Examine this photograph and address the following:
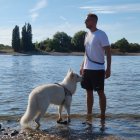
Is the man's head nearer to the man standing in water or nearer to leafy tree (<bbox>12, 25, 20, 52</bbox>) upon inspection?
the man standing in water

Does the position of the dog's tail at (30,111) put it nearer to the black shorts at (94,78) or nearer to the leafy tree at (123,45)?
the black shorts at (94,78)

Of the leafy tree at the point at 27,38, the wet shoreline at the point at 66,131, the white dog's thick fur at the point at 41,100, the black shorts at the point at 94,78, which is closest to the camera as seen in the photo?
the wet shoreline at the point at 66,131

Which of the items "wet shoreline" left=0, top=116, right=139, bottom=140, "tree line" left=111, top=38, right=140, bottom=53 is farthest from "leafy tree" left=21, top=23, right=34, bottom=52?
"wet shoreline" left=0, top=116, right=139, bottom=140

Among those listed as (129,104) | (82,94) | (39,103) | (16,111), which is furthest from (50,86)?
(82,94)

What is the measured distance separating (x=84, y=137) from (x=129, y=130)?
1320 millimetres

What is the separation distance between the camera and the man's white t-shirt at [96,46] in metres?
9.57

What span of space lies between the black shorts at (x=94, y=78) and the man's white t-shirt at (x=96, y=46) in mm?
104

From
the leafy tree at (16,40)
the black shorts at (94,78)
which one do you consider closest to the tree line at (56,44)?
the leafy tree at (16,40)

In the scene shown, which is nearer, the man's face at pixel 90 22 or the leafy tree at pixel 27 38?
the man's face at pixel 90 22

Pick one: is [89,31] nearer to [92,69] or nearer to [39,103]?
[92,69]

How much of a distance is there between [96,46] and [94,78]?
0.79 metres

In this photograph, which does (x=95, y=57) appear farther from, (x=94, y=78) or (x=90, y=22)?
(x=90, y=22)

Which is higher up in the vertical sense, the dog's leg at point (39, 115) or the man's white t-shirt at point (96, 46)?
the man's white t-shirt at point (96, 46)

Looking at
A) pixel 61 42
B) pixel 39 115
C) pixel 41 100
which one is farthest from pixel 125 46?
pixel 41 100
